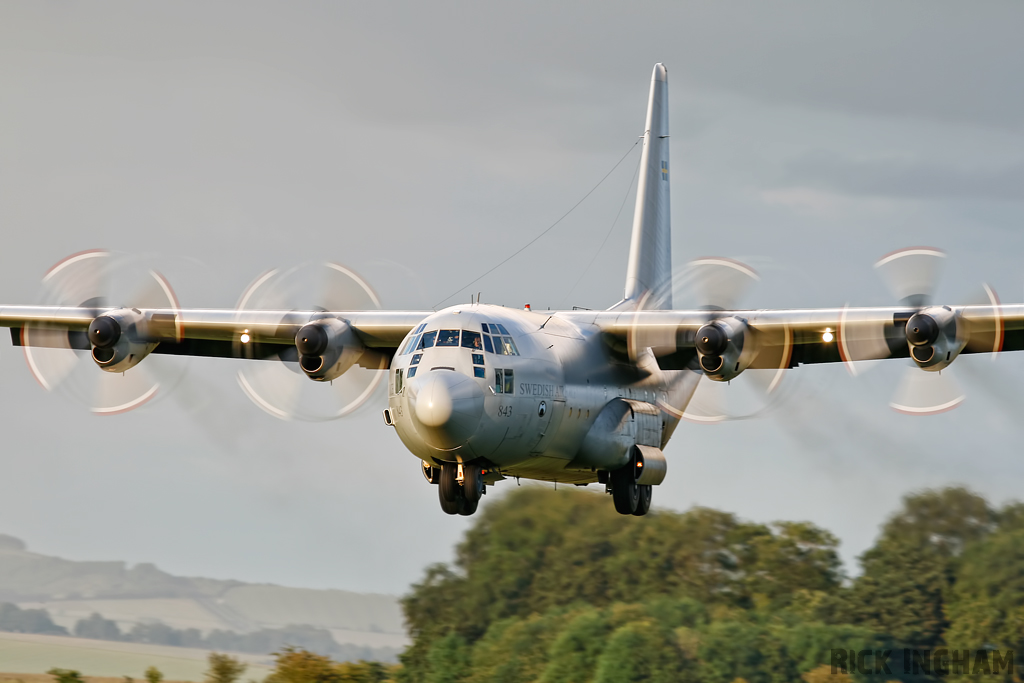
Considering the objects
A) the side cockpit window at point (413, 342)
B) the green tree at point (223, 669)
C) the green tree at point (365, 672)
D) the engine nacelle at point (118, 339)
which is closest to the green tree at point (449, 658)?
the green tree at point (365, 672)

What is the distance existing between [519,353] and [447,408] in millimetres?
2009

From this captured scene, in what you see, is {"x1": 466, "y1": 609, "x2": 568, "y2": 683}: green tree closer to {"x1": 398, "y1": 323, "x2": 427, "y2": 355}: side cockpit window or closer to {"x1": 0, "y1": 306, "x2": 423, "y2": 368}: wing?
{"x1": 0, "y1": 306, "x2": 423, "y2": 368}: wing

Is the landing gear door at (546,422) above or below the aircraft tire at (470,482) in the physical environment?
above

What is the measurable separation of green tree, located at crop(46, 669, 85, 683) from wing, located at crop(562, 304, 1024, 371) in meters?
15.0

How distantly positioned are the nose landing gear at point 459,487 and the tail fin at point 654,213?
28.5 ft

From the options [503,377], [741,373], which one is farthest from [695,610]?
[503,377]

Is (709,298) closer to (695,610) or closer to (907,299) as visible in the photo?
(907,299)

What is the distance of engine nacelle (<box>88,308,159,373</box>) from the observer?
70.3ft

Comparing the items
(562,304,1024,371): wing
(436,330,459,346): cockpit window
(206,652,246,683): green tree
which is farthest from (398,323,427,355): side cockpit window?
(206,652,246,683): green tree

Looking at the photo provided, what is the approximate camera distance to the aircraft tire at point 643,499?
21094mm

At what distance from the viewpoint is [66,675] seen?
89.5 feet

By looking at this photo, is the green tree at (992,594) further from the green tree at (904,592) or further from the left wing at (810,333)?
the left wing at (810,333)

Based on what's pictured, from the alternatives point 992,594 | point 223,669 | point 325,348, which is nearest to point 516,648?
point 223,669

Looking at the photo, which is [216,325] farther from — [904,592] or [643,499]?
[904,592]
